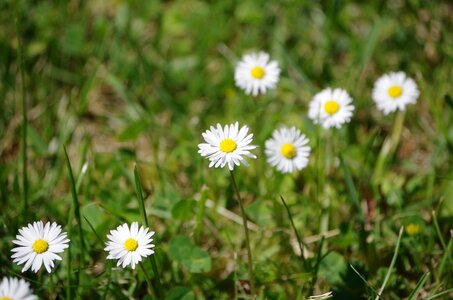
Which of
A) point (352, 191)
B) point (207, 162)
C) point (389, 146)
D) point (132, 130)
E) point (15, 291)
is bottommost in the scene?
point (15, 291)

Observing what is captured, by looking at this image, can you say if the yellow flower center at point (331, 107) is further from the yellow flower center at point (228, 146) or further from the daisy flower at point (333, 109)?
the yellow flower center at point (228, 146)

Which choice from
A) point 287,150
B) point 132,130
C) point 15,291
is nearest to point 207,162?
point 132,130

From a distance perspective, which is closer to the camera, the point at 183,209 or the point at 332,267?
the point at 332,267

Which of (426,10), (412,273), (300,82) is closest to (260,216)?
(412,273)

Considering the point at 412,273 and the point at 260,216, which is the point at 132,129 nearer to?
the point at 260,216

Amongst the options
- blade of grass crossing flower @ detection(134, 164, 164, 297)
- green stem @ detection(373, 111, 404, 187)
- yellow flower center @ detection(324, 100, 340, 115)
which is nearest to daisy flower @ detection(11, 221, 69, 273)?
blade of grass crossing flower @ detection(134, 164, 164, 297)

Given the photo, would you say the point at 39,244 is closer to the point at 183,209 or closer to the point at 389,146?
the point at 183,209

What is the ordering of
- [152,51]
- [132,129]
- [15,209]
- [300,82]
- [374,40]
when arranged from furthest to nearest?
[152,51] < [300,82] < [374,40] < [132,129] < [15,209]

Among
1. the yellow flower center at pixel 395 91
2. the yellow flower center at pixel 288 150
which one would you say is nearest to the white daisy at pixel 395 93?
the yellow flower center at pixel 395 91
